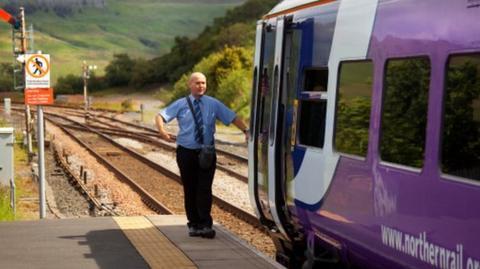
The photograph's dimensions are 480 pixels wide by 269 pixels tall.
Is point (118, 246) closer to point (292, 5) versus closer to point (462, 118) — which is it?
point (292, 5)

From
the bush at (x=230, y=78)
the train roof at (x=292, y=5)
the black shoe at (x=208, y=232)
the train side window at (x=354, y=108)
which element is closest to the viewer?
the train side window at (x=354, y=108)

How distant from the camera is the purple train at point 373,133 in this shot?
5191mm

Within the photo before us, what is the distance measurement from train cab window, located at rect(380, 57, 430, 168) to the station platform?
284cm

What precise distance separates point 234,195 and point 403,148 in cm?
1206

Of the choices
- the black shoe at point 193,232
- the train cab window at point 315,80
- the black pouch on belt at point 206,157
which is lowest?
the black shoe at point 193,232

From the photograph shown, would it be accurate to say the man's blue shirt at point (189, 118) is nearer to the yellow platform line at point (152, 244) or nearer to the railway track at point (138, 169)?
the yellow platform line at point (152, 244)

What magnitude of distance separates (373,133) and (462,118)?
1.15 metres

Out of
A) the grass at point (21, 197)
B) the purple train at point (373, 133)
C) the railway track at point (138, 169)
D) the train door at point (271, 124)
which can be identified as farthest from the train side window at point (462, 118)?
the grass at point (21, 197)

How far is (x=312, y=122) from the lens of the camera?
7727mm

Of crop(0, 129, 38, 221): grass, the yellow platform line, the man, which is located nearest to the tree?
crop(0, 129, 38, 221): grass

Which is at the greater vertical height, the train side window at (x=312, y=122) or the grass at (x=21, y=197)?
the train side window at (x=312, y=122)

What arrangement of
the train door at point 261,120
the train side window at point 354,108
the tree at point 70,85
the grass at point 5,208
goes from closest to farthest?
the train side window at point 354,108
the train door at point 261,120
the grass at point 5,208
the tree at point 70,85

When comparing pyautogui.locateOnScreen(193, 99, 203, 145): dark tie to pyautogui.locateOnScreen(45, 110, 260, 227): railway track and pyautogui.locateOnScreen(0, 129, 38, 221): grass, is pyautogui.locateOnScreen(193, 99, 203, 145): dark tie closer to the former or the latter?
pyautogui.locateOnScreen(45, 110, 260, 227): railway track

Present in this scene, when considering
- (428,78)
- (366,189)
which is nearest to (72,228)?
(366,189)
